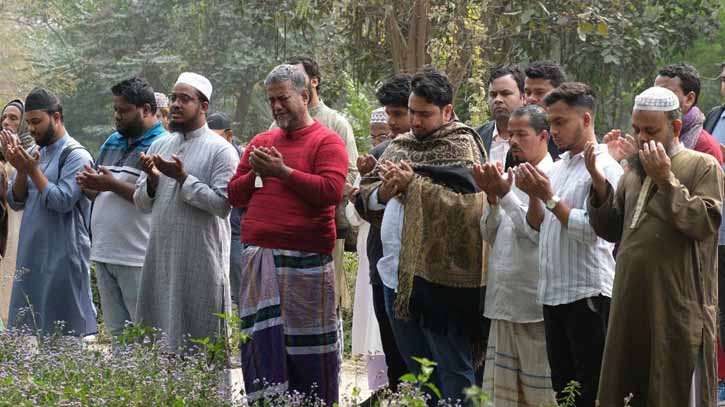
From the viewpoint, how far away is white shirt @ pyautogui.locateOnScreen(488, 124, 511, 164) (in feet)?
22.9

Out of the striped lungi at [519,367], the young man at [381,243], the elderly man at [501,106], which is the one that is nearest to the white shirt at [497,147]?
the elderly man at [501,106]

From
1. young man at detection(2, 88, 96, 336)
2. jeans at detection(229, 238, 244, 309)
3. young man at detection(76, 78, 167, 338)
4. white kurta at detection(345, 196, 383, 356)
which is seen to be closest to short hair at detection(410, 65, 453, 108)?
white kurta at detection(345, 196, 383, 356)

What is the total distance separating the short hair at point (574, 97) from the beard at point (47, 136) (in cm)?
379

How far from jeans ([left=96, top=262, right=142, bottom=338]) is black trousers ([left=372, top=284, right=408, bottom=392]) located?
1.56 m

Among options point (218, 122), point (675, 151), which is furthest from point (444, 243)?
point (218, 122)

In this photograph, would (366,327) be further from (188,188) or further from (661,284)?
(661,284)

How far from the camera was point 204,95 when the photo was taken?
23.8 ft

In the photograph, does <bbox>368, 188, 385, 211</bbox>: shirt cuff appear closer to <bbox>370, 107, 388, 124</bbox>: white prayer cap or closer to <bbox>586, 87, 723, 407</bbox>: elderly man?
<bbox>370, 107, 388, 124</bbox>: white prayer cap

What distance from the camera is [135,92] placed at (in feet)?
25.0

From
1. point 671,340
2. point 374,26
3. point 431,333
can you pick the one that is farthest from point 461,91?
point 671,340

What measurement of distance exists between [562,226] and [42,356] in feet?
8.88

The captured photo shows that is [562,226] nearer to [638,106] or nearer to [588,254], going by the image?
[588,254]

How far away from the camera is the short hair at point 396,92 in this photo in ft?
22.7

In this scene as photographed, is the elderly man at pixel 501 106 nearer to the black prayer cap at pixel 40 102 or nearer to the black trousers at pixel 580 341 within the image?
the black trousers at pixel 580 341
